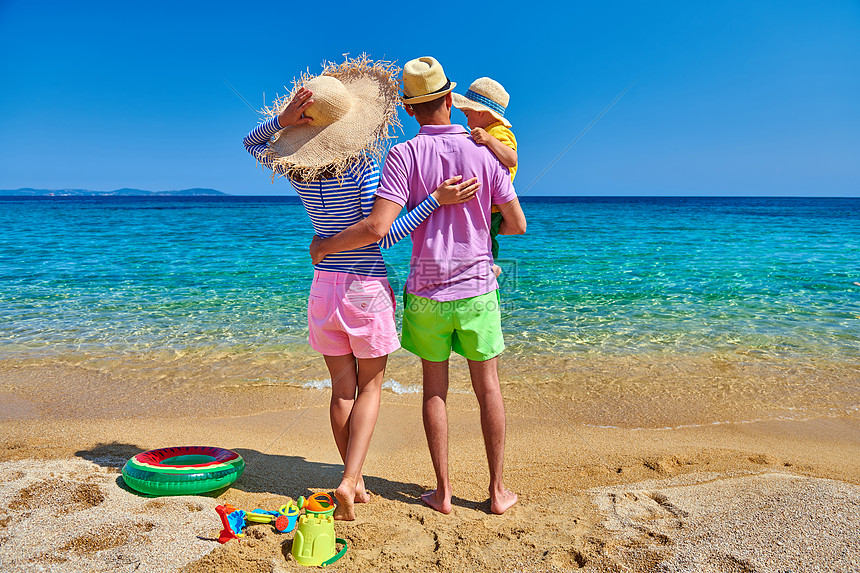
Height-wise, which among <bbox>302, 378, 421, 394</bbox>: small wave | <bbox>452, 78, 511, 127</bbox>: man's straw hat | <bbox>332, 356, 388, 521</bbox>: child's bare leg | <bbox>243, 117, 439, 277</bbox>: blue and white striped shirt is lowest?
<bbox>302, 378, 421, 394</bbox>: small wave

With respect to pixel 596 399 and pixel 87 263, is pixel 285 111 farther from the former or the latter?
pixel 87 263

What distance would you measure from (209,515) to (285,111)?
2.00 meters

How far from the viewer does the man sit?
2.47 metres

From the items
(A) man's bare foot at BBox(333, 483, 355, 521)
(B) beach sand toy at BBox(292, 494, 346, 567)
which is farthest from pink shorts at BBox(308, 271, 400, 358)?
(B) beach sand toy at BBox(292, 494, 346, 567)

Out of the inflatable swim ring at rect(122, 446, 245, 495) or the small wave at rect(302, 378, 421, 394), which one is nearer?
the inflatable swim ring at rect(122, 446, 245, 495)

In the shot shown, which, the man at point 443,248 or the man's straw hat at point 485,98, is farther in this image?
the man's straw hat at point 485,98

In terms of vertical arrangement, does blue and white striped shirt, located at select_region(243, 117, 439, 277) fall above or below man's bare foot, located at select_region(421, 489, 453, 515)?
above

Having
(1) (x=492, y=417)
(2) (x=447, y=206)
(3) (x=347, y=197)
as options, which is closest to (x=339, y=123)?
(3) (x=347, y=197)

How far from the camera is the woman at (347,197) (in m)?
2.50

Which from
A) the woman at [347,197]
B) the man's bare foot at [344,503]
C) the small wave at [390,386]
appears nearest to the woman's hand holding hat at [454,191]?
the woman at [347,197]

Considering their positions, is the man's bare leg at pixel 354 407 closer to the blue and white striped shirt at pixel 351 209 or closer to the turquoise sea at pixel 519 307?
the blue and white striped shirt at pixel 351 209

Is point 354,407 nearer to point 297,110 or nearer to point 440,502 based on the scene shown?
point 440,502

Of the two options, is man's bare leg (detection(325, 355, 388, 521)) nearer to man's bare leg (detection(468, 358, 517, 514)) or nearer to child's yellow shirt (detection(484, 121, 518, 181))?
man's bare leg (detection(468, 358, 517, 514))

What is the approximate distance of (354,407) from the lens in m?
2.75
